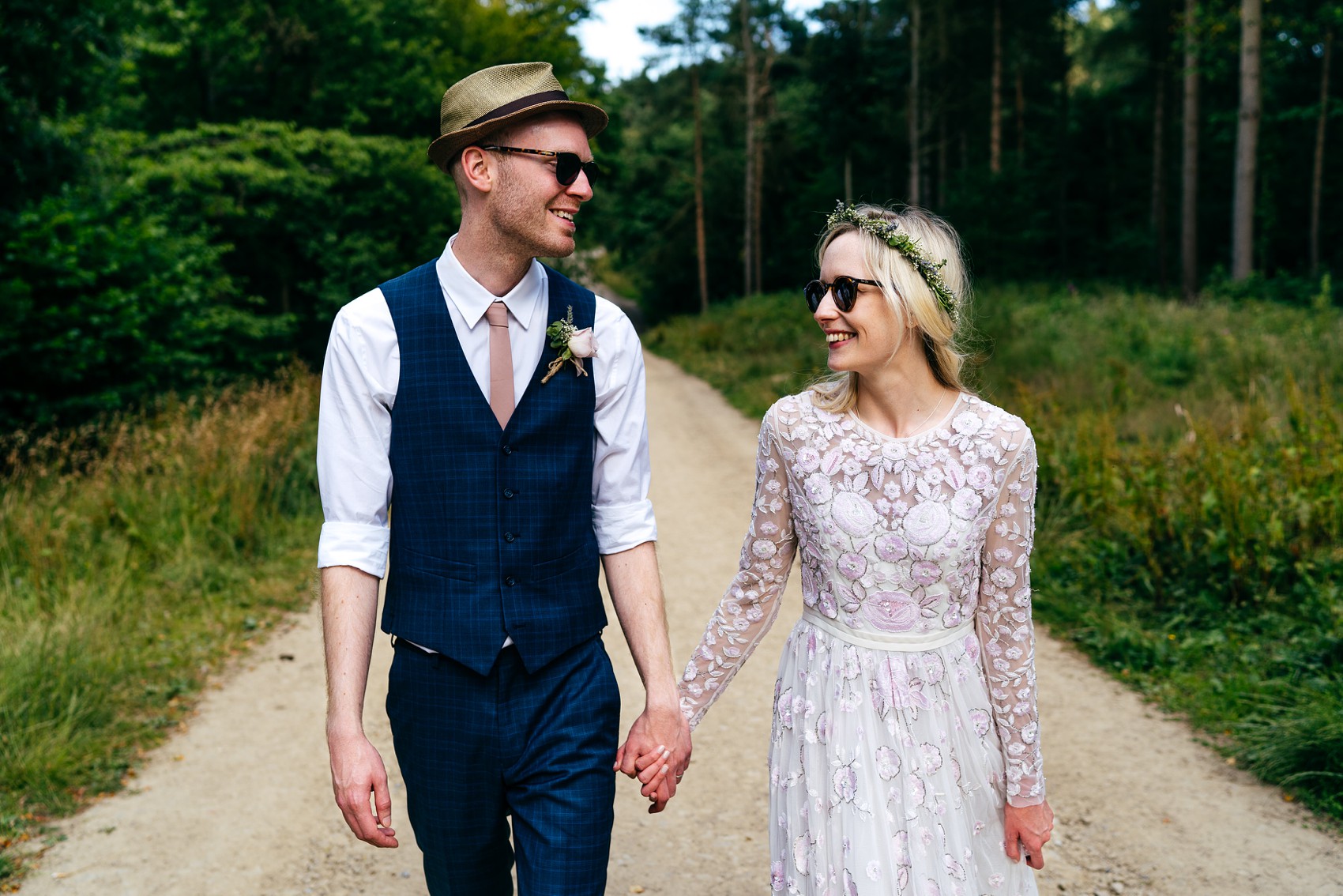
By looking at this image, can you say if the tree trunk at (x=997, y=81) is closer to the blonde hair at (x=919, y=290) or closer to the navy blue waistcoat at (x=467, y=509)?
the blonde hair at (x=919, y=290)

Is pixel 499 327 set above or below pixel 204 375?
above

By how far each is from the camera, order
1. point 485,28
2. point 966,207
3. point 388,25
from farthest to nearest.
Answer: point 966,207 → point 485,28 → point 388,25

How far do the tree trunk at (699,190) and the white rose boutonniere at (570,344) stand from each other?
3631 centimetres

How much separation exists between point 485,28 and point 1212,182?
25151 millimetres

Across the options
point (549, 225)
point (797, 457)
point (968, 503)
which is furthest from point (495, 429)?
point (968, 503)

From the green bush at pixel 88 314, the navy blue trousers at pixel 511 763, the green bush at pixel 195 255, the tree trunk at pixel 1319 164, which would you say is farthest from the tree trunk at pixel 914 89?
the navy blue trousers at pixel 511 763

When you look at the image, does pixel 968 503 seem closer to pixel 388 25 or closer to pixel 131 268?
pixel 131 268

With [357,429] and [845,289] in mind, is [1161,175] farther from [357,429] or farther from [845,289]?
[357,429]

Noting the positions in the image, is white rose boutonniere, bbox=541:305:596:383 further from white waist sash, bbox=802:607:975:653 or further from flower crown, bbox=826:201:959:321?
white waist sash, bbox=802:607:975:653

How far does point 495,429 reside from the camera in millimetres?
2236

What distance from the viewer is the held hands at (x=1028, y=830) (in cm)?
231

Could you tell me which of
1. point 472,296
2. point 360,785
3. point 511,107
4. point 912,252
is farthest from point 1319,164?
point 360,785

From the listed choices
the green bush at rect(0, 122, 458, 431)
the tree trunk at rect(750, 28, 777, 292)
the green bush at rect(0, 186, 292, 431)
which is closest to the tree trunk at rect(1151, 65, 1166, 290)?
the tree trunk at rect(750, 28, 777, 292)

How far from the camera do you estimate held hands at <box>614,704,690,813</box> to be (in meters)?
2.34
